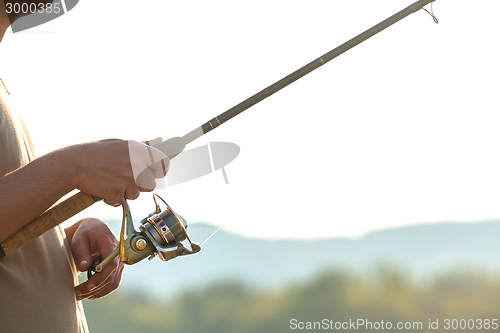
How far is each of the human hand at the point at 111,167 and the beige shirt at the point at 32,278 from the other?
160 millimetres

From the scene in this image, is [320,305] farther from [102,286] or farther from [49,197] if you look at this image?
[49,197]

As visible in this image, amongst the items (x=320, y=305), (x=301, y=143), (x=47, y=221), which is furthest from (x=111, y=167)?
(x=320, y=305)

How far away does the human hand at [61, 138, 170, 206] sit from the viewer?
3.79 feet

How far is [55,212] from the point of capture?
4.16 ft

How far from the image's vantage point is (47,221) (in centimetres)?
124

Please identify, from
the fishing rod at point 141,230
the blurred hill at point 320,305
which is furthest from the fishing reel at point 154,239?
the blurred hill at point 320,305

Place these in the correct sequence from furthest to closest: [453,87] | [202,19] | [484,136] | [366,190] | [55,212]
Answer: [366,190], [484,136], [453,87], [202,19], [55,212]

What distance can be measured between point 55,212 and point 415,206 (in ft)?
48.7

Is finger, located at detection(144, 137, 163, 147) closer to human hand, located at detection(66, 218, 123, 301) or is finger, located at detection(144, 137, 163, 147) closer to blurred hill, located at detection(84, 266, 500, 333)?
human hand, located at detection(66, 218, 123, 301)

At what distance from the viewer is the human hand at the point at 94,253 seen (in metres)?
1.37

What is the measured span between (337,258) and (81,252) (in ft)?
73.2

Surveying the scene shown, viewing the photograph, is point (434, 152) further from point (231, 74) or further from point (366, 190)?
point (231, 74)

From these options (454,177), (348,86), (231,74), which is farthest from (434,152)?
(231,74)

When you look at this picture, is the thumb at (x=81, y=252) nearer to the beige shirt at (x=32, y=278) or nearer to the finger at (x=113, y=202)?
the beige shirt at (x=32, y=278)
